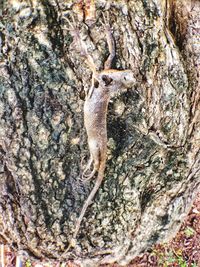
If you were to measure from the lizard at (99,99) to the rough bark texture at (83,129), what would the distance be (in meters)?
0.04

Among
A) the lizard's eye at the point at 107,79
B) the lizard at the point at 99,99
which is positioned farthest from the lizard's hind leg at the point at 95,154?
the lizard's eye at the point at 107,79

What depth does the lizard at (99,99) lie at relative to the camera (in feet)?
6.07

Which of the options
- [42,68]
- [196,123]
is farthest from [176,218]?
[42,68]

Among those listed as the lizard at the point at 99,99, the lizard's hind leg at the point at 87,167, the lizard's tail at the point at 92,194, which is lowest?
the lizard's tail at the point at 92,194

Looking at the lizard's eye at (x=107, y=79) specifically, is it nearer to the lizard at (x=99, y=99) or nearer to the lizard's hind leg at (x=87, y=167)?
the lizard at (x=99, y=99)

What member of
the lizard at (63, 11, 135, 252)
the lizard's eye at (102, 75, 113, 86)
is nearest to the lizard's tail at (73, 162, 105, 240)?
the lizard at (63, 11, 135, 252)

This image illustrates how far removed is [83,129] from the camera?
2029 mm

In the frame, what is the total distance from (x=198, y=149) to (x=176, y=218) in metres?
0.66

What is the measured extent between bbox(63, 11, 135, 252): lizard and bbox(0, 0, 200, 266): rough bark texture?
0.04 meters

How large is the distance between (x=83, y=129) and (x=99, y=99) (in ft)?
0.67

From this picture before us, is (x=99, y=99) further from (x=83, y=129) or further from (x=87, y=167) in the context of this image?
(x=87, y=167)

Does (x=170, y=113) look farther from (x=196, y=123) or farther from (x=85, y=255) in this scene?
(x=85, y=255)

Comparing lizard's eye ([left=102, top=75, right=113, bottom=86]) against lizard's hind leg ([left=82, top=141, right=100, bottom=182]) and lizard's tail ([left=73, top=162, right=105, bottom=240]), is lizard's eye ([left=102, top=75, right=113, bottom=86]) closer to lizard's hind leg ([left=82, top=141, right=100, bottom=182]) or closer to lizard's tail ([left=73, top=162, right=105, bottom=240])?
lizard's hind leg ([left=82, top=141, right=100, bottom=182])

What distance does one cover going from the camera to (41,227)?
2328 mm
